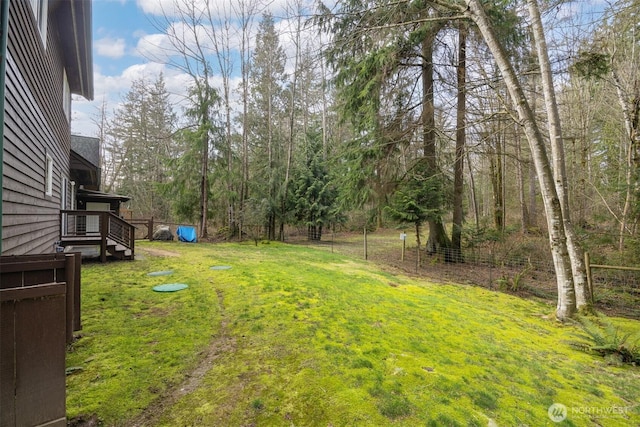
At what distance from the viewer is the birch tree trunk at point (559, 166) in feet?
16.7

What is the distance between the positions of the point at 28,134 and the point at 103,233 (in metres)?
4.32

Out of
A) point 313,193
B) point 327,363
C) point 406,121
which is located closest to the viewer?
point 327,363

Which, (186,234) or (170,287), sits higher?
(186,234)

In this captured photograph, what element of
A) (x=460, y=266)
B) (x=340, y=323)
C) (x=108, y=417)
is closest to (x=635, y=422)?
(x=340, y=323)

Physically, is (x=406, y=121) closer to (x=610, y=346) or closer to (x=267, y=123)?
(x=610, y=346)

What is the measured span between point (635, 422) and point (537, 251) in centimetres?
756

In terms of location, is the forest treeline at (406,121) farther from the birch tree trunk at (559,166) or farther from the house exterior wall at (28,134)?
the house exterior wall at (28,134)

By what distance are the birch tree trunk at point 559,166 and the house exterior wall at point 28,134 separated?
7800mm

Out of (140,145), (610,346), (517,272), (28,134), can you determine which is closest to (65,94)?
(28,134)

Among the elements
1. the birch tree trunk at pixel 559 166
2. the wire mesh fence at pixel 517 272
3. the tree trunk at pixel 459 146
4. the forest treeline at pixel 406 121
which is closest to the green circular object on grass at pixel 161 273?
the forest treeline at pixel 406 121

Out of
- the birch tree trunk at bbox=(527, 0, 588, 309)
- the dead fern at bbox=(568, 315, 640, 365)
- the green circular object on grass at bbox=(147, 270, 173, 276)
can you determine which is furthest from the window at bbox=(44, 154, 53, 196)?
the birch tree trunk at bbox=(527, 0, 588, 309)

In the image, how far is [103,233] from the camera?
763cm

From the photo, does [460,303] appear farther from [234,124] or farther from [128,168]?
[128,168]

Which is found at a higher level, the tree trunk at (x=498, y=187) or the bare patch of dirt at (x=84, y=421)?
the tree trunk at (x=498, y=187)
